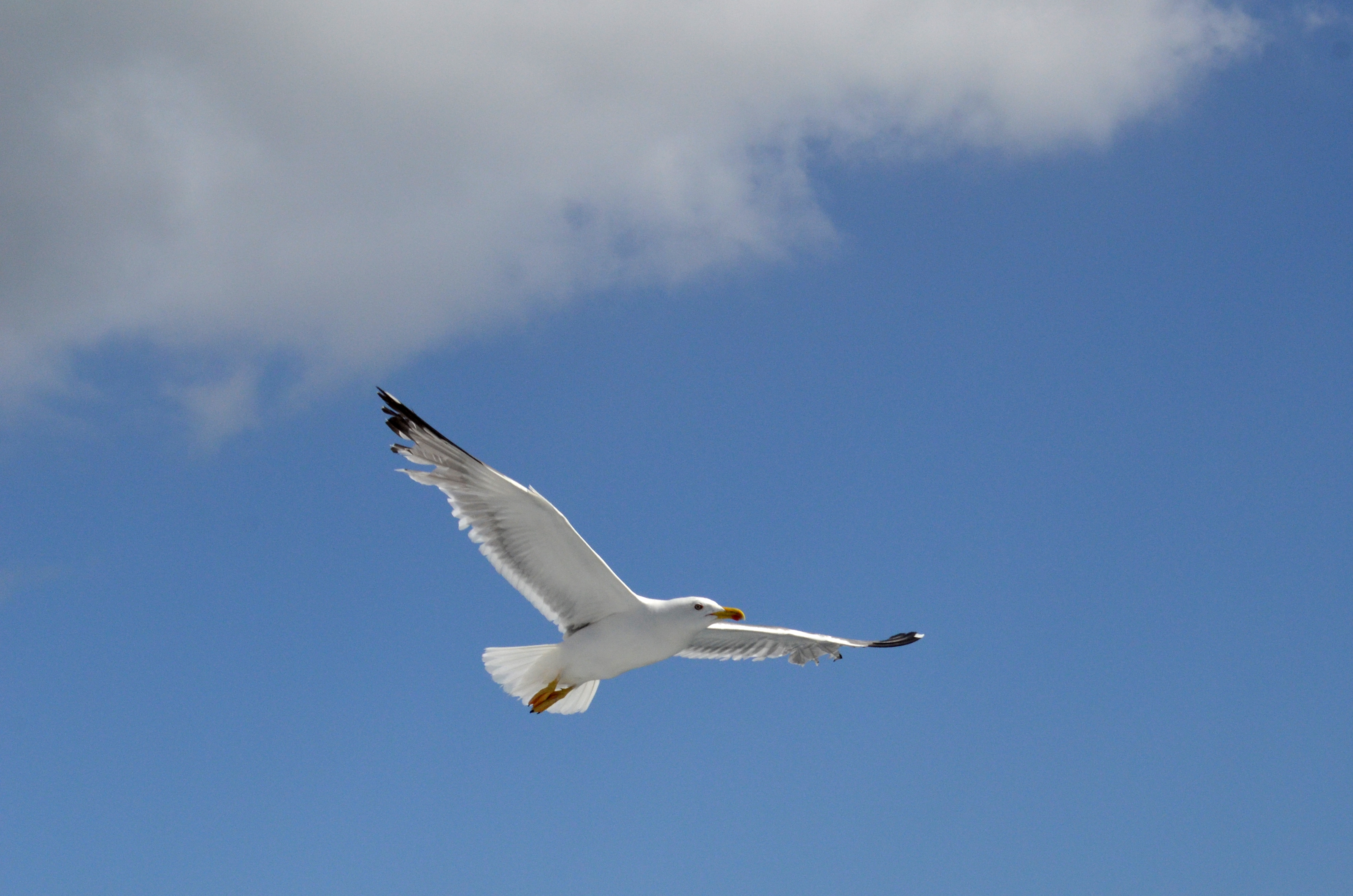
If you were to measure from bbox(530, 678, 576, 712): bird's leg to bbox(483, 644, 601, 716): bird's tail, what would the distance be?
0.08 m

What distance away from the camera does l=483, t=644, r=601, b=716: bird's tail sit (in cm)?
1215

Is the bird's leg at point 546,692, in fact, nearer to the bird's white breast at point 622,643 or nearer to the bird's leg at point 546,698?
the bird's leg at point 546,698

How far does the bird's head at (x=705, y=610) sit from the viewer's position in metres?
11.8

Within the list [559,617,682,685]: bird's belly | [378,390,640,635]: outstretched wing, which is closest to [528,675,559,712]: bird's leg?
[559,617,682,685]: bird's belly

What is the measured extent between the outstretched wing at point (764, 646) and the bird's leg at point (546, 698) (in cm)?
212

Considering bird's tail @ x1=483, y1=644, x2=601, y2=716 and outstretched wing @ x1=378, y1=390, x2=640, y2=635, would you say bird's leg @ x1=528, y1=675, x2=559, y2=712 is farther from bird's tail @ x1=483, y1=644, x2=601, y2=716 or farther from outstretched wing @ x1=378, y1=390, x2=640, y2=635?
outstretched wing @ x1=378, y1=390, x2=640, y2=635

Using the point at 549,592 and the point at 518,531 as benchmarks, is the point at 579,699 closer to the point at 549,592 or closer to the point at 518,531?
the point at 549,592

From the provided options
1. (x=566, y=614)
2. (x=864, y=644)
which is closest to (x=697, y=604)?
(x=566, y=614)

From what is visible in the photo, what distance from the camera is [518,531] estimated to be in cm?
1180

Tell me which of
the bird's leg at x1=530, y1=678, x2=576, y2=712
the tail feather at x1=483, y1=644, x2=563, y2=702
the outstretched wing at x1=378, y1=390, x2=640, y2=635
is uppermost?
the outstretched wing at x1=378, y1=390, x2=640, y2=635

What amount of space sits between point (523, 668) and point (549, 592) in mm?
867

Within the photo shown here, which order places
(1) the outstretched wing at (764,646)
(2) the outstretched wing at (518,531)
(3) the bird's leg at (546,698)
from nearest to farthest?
(2) the outstretched wing at (518,531) < (3) the bird's leg at (546,698) < (1) the outstretched wing at (764,646)

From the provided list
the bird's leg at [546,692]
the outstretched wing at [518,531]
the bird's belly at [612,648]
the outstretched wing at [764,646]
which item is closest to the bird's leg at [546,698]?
the bird's leg at [546,692]

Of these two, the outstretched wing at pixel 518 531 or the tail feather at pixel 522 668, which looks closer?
the outstretched wing at pixel 518 531
